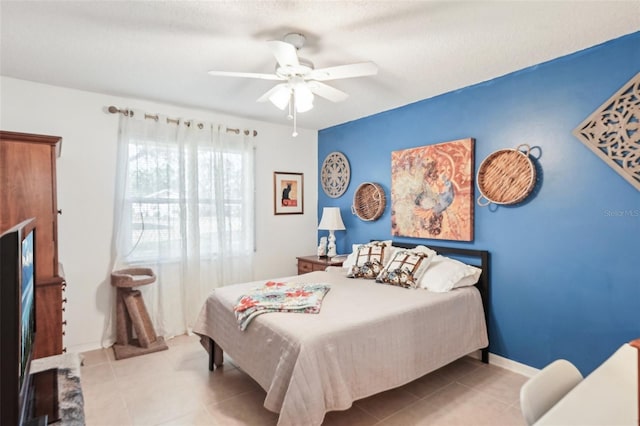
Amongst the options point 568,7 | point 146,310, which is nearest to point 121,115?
point 146,310

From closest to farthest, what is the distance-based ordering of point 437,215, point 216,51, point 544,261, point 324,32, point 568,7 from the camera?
point 568,7 < point 324,32 < point 216,51 < point 544,261 < point 437,215

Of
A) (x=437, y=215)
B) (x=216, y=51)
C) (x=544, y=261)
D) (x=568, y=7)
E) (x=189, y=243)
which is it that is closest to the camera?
(x=568, y=7)

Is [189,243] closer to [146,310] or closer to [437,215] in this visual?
[146,310]

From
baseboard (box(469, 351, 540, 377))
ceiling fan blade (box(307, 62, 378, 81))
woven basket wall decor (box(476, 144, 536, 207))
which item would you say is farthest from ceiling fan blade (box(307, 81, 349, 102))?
baseboard (box(469, 351, 540, 377))

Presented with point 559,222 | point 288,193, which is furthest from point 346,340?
point 288,193

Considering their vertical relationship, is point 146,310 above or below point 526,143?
below

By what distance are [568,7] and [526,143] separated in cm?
105

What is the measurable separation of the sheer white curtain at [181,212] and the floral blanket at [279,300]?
1.29 metres

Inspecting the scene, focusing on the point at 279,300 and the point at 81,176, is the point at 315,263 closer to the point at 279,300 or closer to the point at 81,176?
the point at 279,300

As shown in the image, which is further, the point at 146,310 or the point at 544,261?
the point at 146,310

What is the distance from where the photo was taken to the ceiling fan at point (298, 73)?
1985 millimetres

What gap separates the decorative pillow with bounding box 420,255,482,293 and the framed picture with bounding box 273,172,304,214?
7.18ft

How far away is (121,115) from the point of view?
11.0 feet

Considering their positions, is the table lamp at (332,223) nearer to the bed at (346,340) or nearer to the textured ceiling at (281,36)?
the bed at (346,340)
